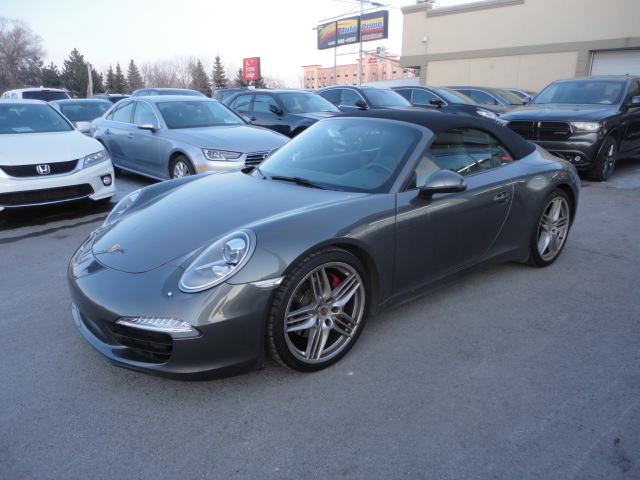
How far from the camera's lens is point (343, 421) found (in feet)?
7.93

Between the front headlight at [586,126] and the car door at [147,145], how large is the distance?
6.45 metres

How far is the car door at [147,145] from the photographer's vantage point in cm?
755

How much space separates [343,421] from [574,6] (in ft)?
97.0

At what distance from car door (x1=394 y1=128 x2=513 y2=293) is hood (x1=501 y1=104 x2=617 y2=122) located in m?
5.01

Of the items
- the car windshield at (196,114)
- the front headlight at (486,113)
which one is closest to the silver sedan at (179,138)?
the car windshield at (196,114)

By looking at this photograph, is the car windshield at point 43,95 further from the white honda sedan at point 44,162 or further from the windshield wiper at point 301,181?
the windshield wiper at point 301,181

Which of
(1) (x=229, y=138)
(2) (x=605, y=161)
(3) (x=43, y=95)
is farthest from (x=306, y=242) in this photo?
(3) (x=43, y=95)

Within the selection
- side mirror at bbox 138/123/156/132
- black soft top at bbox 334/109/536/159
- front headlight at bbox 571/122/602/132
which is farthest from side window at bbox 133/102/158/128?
front headlight at bbox 571/122/602/132

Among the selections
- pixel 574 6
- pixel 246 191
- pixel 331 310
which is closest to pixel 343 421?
pixel 331 310

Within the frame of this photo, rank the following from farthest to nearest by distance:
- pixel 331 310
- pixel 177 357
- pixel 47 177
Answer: pixel 47 177 → pixel 331 310 → pixel 177 357

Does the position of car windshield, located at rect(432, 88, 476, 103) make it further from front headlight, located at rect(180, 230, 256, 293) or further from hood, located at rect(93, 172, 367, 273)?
front headlight, located at rect(180, 230, 256, 293)

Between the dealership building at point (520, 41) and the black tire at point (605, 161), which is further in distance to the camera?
the dealership building at point (520, 41)

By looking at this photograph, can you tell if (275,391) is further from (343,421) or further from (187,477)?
(187,477)

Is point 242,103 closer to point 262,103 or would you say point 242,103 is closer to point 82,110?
point 262,103
